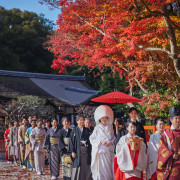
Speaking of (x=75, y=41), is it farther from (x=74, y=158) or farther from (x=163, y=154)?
(x=163, y=154)

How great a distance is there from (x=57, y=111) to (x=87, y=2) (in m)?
12.8

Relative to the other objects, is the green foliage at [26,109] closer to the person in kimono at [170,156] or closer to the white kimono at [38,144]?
the white kimono at [38,144]

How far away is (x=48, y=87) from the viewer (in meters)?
26.4

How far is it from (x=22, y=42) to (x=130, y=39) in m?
22.3

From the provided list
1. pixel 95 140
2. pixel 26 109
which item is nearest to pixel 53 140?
pixel 95 140

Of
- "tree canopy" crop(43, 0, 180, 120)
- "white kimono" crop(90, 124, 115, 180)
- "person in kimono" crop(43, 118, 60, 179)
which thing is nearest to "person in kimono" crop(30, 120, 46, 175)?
"person in kimono" crop(43, 118, 60, 179)

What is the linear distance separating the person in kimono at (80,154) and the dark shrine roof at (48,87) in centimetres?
1523

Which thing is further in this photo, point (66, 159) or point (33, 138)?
point (33, 138)

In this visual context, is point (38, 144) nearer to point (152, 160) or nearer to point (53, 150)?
point (53, 150)

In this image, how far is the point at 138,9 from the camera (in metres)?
11.8

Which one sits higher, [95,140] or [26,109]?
[26,109]

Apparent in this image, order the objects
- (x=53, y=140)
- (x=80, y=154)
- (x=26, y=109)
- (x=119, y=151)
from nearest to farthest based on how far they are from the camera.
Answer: (x=119, y=151) → (x=80, y=154) → (x=53, y=140) → (x=26, y=109)

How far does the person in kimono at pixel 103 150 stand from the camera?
6.57 m

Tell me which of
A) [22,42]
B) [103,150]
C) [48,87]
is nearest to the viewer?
[103,150]
